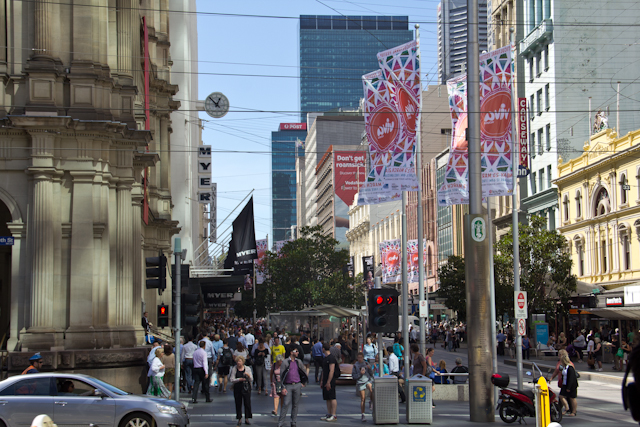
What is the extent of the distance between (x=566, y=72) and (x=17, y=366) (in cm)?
5300

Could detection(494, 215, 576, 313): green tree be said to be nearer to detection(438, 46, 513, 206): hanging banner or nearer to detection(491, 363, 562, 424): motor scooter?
detection(438, 46, 513, 206): hanging banner

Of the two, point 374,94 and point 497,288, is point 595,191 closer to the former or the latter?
point 497,288

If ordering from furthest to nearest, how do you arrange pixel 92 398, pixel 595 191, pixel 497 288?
pixel 595 191, pixel 497 288, pixel 92 398

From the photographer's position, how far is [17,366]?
21.2 metres

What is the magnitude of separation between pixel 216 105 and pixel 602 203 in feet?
88.0

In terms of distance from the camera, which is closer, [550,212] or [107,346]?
[107,346]

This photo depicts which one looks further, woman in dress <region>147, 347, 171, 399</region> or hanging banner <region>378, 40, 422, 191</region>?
hanging banner <region>378, 40, 422, 191</region>

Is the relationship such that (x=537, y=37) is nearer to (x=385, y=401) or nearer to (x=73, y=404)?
(x=385, y=401)

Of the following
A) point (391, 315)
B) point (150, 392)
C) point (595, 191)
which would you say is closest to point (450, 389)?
point (391, 315)

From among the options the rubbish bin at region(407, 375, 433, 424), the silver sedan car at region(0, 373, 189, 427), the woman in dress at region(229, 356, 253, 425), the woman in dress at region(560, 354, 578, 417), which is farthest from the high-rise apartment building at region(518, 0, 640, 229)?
the silver sedan car at region(0, 373, 189, 427)

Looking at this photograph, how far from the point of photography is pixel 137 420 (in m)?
15.3

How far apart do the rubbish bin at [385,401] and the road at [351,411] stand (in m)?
0.97

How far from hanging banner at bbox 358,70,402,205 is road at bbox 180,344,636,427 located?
20.2 feet

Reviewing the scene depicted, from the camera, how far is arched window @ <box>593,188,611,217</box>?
2074 inches
